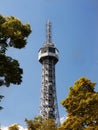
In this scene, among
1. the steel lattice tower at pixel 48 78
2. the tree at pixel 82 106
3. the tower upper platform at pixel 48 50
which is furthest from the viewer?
the tower upper platform at pixel 48 50

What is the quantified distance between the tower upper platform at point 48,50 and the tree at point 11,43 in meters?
114

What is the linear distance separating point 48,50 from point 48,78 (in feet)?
36.7

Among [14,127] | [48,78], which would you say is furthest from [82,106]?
[48,78]

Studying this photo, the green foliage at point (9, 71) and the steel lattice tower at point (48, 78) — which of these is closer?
the green foliage at point (9, 71)

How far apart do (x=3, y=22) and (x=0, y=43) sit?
1.15 metres

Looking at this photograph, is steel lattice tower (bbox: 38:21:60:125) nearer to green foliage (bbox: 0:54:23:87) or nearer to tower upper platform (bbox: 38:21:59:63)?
tower upper platform (bbox: 38:21:59:63)

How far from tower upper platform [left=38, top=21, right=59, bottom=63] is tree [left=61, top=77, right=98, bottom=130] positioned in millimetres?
105048

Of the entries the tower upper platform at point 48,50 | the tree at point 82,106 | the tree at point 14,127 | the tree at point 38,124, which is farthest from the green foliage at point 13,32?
the tower upper platform at point 48,50

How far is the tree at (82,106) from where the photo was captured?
101ft

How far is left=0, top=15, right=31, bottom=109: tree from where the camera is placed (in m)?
21.7

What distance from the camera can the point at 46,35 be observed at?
450 ft

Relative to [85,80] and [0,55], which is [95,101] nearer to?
[85,80]

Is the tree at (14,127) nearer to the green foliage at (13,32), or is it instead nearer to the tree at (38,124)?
the tree at (38,124)

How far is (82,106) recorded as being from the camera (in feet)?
102
